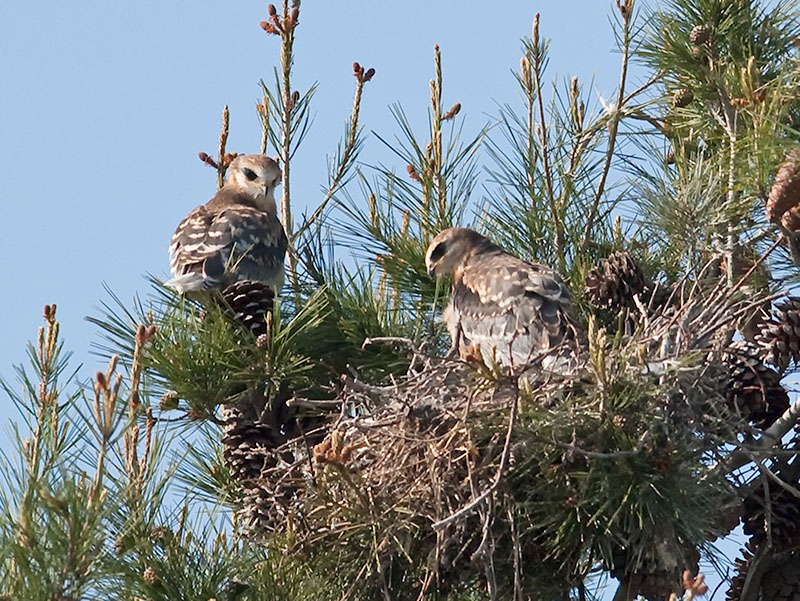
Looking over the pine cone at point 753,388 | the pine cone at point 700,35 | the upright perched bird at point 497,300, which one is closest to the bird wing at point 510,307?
the upright perched bird at point 497,300

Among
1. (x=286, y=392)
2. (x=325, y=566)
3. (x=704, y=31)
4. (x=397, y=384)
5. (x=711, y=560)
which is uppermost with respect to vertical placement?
(x=704, y=31)

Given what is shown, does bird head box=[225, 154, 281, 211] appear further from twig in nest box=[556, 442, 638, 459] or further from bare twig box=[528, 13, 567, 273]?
twig in nest box=[556, 442, 638, 459]

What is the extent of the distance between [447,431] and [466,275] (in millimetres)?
1399

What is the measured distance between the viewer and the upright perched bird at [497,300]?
5.86m

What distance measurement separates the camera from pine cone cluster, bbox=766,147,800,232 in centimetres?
463

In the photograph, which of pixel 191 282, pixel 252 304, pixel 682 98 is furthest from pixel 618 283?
pixel 191 282

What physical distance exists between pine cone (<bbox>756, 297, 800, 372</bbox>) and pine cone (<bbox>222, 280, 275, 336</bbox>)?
5.23ft

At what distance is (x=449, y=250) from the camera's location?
6195mm

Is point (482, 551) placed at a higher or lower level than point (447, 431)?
lower

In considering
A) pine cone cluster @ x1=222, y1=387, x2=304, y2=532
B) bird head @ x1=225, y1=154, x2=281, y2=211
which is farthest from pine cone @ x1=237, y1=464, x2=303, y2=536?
bird head @ x1=225, y1=154, x2=281, y2=211

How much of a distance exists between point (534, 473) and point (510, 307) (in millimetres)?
1215

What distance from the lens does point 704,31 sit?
6.24 metres

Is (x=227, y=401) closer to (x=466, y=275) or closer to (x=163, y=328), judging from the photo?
(x=163, y=328)

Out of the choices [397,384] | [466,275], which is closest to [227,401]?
[397,384]
